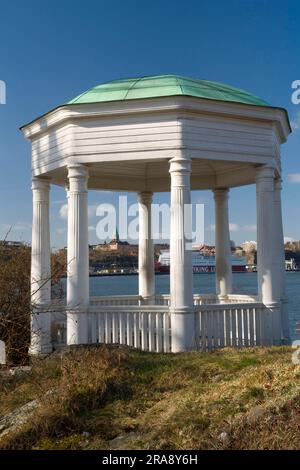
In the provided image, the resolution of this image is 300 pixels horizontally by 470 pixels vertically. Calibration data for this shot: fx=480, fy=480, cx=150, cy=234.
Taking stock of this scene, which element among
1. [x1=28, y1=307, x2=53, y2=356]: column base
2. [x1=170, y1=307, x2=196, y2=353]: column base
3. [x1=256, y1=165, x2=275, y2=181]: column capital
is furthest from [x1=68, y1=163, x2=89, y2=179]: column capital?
[x1=256, y1=165, x2=275, y2=181]: column capital

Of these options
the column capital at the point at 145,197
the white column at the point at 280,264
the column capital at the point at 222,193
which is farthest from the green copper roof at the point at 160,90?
the column capital at the point at 145,197

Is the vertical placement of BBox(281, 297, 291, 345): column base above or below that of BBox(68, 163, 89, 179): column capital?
below

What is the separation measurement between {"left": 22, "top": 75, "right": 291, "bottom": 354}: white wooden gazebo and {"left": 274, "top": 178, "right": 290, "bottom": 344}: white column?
5.0 inches

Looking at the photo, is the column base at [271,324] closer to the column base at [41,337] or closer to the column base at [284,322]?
the column base at [284,322]

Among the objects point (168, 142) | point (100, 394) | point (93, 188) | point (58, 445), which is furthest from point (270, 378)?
point (93, 188)

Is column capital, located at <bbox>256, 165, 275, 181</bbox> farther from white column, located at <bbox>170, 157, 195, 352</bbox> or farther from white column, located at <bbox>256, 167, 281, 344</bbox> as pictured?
white column, located at <bbox>170, 157, 195, 352</bbox>

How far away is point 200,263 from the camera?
10062 centimetres

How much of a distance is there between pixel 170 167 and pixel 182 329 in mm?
4461

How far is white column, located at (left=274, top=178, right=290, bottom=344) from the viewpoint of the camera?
14805mm

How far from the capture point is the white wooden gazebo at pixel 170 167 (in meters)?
13.1

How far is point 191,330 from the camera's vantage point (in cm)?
1312

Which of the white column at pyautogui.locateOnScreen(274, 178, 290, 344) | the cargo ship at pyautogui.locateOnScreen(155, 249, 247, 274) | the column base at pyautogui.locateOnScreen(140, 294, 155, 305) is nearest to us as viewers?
the white column at pyautogui.locateOnScreen(274, 178, 290, 344)

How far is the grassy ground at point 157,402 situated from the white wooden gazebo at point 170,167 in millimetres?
2252

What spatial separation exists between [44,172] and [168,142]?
428 cm
